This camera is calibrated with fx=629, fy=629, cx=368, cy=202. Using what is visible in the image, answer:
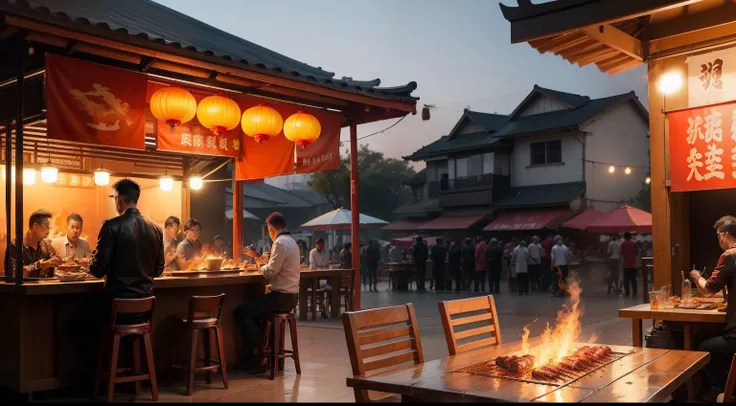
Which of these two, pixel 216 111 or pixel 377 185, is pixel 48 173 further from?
pixel 377 185

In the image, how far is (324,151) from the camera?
32.8 ft

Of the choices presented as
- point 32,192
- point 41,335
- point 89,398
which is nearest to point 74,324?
point 41,335

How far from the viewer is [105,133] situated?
7320 millimetres

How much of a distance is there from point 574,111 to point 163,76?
26.4m

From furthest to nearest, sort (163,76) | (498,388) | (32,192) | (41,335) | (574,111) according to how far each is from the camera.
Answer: (574,111) → (32,192) → (163,76) → (41,335) → (498,388)

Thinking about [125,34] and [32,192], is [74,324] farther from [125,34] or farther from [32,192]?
[32,192]

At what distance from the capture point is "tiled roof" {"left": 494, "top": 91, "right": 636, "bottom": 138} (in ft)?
97.2

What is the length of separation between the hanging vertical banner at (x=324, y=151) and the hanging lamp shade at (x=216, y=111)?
5.70ft

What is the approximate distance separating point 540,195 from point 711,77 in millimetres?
24203

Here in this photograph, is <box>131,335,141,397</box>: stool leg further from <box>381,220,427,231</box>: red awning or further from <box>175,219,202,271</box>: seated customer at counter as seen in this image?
<box>381,220,427,231</box>: red awning

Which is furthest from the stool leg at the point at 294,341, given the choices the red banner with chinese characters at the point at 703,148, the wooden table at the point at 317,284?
the wooden table at the point at 317,284

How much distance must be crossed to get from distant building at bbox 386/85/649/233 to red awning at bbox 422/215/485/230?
57 millimetres

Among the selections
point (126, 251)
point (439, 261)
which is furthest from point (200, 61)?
point (439, 261)

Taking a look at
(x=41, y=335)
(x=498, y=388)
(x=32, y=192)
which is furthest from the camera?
(x=32, y=192)
